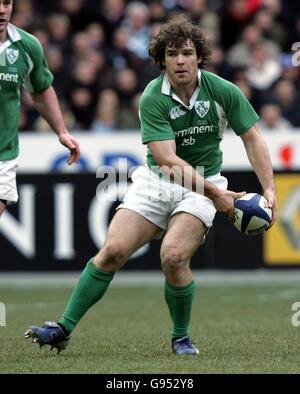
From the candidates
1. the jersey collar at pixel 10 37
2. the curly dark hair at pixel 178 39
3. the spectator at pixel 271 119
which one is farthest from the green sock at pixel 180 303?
the spectator at pixel 271 119

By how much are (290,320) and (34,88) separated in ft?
11.3

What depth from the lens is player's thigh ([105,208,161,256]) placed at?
7398mm

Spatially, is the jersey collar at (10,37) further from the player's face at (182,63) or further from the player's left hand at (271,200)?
the player's left hand at (271,200)

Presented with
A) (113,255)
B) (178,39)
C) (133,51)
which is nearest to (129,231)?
(113,255)

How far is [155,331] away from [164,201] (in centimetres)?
202

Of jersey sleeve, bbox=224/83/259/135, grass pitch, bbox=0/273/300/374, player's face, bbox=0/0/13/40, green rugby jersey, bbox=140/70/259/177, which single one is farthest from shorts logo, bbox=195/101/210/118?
grass pitch, bbox=0/273/300/374

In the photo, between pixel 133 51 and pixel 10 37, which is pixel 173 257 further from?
pixel 133 51

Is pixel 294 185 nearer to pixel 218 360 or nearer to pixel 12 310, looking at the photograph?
pixel 12 310

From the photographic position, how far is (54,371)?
6.67 metres

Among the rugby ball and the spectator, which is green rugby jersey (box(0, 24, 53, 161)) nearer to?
the rugby ball

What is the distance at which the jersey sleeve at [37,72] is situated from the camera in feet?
25.7

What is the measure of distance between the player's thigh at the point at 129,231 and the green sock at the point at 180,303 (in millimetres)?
401

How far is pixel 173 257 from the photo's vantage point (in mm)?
7410

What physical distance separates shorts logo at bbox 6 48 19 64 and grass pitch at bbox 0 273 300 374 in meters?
2.00
